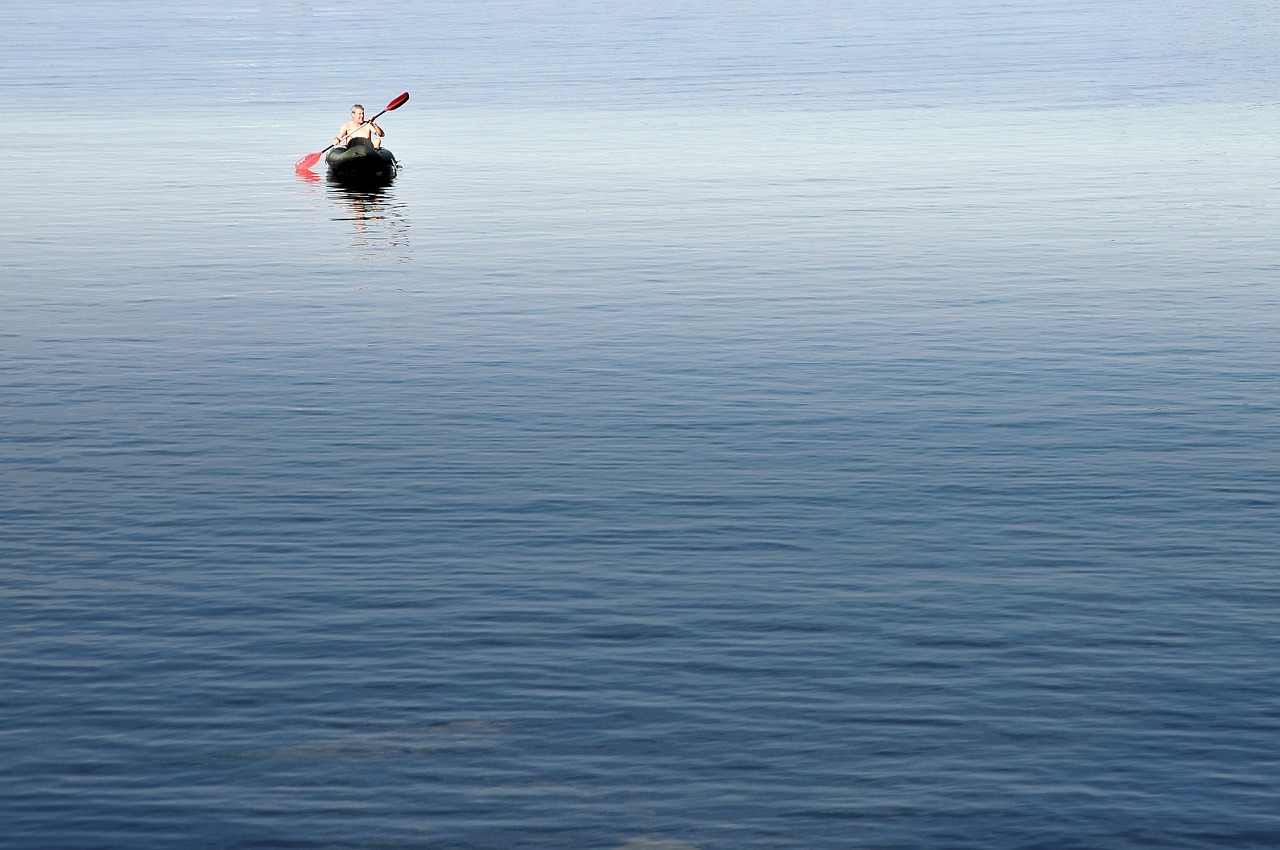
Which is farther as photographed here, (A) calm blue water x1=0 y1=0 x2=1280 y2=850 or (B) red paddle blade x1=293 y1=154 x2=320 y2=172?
(B) red paddle blade x1=293 y1=154 x2=320 y2=172

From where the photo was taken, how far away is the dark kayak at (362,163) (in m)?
57.0

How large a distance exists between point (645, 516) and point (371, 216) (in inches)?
1190

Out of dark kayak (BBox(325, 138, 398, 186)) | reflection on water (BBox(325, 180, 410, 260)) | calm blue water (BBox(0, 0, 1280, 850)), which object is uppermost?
dark kayak (BBox(325, 138, 398, 186))

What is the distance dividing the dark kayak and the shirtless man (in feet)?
0.84

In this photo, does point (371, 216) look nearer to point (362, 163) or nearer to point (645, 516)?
point (362, 163)

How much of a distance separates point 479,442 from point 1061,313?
13382 millimetres

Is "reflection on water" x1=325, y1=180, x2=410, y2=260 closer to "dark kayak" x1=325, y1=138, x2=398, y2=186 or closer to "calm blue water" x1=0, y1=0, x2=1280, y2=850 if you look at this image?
"calm blue water" x1=0, y1=0, x2=1280, y2=850

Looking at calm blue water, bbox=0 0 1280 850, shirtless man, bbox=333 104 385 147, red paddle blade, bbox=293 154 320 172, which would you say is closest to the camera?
calm blue water, bbox=0 0 1280 850

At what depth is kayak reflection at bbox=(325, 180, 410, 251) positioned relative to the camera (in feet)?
148

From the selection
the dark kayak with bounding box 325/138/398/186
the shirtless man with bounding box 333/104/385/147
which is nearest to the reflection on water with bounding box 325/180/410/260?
the dark kayak with bounding box 325/138/398/186

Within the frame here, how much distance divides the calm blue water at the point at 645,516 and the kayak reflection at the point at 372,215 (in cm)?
27

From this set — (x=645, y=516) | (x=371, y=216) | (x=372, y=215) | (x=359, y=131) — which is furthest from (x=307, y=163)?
(x=645, y=516)

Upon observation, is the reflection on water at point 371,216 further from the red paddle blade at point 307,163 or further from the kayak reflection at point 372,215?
the red paddle blade at point 307,163

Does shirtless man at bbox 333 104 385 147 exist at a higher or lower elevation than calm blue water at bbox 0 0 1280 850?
higher
